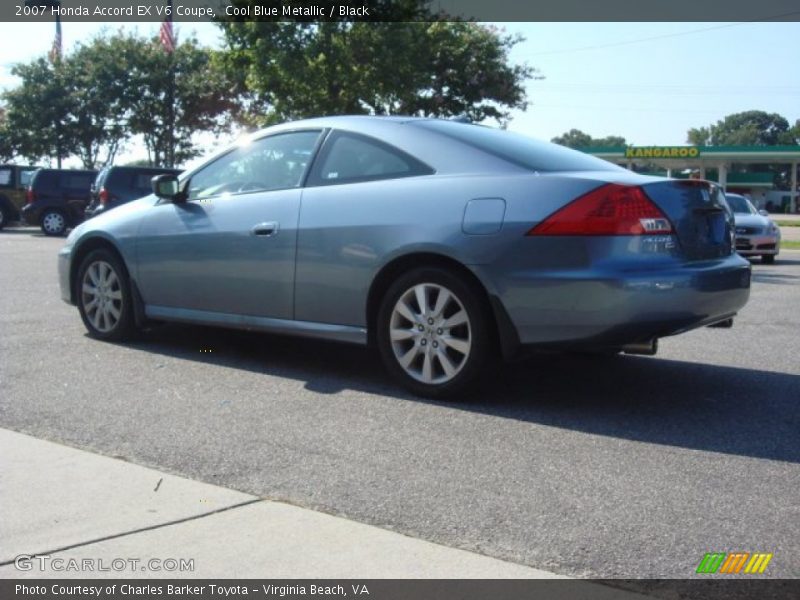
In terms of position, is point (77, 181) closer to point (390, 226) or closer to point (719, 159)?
point (390, 226)

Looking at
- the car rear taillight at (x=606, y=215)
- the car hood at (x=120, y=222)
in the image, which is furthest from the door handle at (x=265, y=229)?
the car rear taillight at (x=606, y=215)

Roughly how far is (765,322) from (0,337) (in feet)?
21.2

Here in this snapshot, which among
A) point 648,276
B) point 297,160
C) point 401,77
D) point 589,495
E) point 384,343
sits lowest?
point 589,495

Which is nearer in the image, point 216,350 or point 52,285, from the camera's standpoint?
point 216,350

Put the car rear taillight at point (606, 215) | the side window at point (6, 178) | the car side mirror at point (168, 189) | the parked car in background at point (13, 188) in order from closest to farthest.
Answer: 1. the car rear taillight at point (606, 215)
2. the car side mirror at point (168, 189)
3. the parked car in background at point (13, 188)
4. the side window at point (6, 178)

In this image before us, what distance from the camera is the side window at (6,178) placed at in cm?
2897

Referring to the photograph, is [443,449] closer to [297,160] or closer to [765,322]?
[297,160]

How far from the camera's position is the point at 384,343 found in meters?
5.69

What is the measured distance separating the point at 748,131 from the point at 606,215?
147621 mm

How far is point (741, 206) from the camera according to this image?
20250 mm

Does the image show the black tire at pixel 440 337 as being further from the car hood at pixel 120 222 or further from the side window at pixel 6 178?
the side window at pixel 6 178

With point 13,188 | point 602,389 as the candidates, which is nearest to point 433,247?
point 602,389

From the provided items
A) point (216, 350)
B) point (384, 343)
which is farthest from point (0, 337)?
point (384, 343)

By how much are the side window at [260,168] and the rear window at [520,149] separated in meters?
0.81
